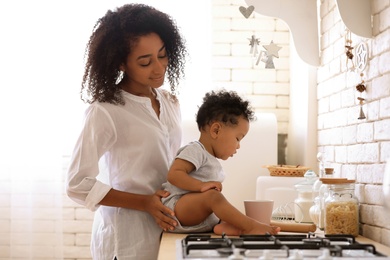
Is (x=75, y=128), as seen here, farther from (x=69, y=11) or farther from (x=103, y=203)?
(x=103, y=203)

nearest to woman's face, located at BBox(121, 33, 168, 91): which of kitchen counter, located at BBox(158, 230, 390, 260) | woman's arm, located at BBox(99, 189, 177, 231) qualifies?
woman's arm, located at BBox(99, 189, 177, 231)

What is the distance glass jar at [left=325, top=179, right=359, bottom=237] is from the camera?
2086mm

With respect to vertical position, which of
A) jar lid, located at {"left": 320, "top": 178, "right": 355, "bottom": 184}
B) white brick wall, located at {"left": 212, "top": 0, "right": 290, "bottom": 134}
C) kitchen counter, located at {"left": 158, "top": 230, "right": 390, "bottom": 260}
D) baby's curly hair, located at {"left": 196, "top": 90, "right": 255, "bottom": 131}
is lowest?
kitchen counter, located at {"left": 158, "top": 230, "right": 390, "bottom": 260}

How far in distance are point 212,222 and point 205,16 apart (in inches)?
78.0

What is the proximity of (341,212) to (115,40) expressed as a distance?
3.17 ft

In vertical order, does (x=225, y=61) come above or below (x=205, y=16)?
below

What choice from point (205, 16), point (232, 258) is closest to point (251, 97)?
point (205, 16)

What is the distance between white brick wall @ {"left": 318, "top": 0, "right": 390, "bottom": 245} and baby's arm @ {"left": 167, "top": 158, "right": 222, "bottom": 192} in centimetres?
52

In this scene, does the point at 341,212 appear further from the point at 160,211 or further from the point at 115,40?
the point at 115,40

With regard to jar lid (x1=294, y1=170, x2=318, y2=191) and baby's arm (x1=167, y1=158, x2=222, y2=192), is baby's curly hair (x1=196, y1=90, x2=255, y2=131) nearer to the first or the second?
baby's arm (x1=167, y1=158, x2=222, y2=192)

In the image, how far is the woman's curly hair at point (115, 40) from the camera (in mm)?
2146

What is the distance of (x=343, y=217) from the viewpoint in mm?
2092

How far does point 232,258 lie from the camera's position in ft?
3.99

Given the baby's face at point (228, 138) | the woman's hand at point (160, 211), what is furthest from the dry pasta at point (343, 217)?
the woman's hand at point (160, 211)
